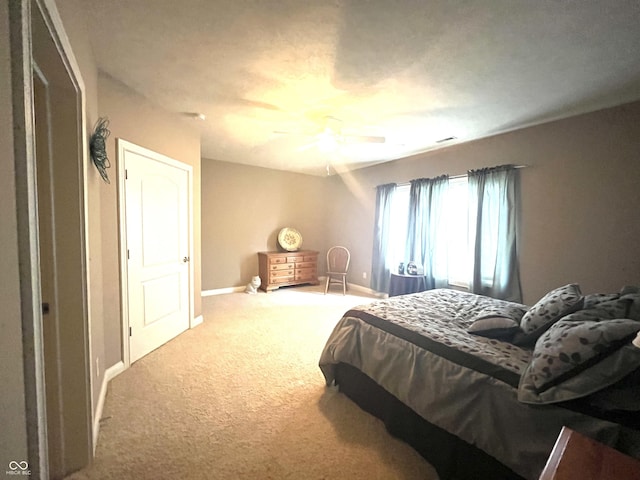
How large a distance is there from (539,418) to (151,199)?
3.23m

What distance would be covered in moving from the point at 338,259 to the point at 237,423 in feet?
13.0

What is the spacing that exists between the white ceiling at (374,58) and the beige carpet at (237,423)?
2488 mm

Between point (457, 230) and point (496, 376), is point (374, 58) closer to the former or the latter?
point (496, 376)

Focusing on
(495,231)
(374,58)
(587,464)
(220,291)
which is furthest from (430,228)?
(220,291)

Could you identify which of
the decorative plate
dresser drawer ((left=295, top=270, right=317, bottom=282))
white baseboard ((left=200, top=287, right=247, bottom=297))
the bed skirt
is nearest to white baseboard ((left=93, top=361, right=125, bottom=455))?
the bed skirt

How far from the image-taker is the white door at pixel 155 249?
8.03 feet

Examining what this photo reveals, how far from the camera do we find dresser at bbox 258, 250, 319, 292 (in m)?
5.14

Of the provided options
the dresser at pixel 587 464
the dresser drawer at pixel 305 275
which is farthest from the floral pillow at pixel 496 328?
the dresser drawer at pixel 305 275

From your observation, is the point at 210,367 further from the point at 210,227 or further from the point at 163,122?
the point at 210,227

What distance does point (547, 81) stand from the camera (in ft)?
6.89

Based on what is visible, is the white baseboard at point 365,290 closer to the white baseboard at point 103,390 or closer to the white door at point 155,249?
the white door at point 155,249

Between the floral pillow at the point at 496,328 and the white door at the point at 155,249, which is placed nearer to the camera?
the floral pillow at the point at 496,328

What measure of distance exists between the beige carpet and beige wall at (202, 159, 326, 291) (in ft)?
7.25

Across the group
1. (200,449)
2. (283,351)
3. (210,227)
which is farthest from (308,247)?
(200,449)
